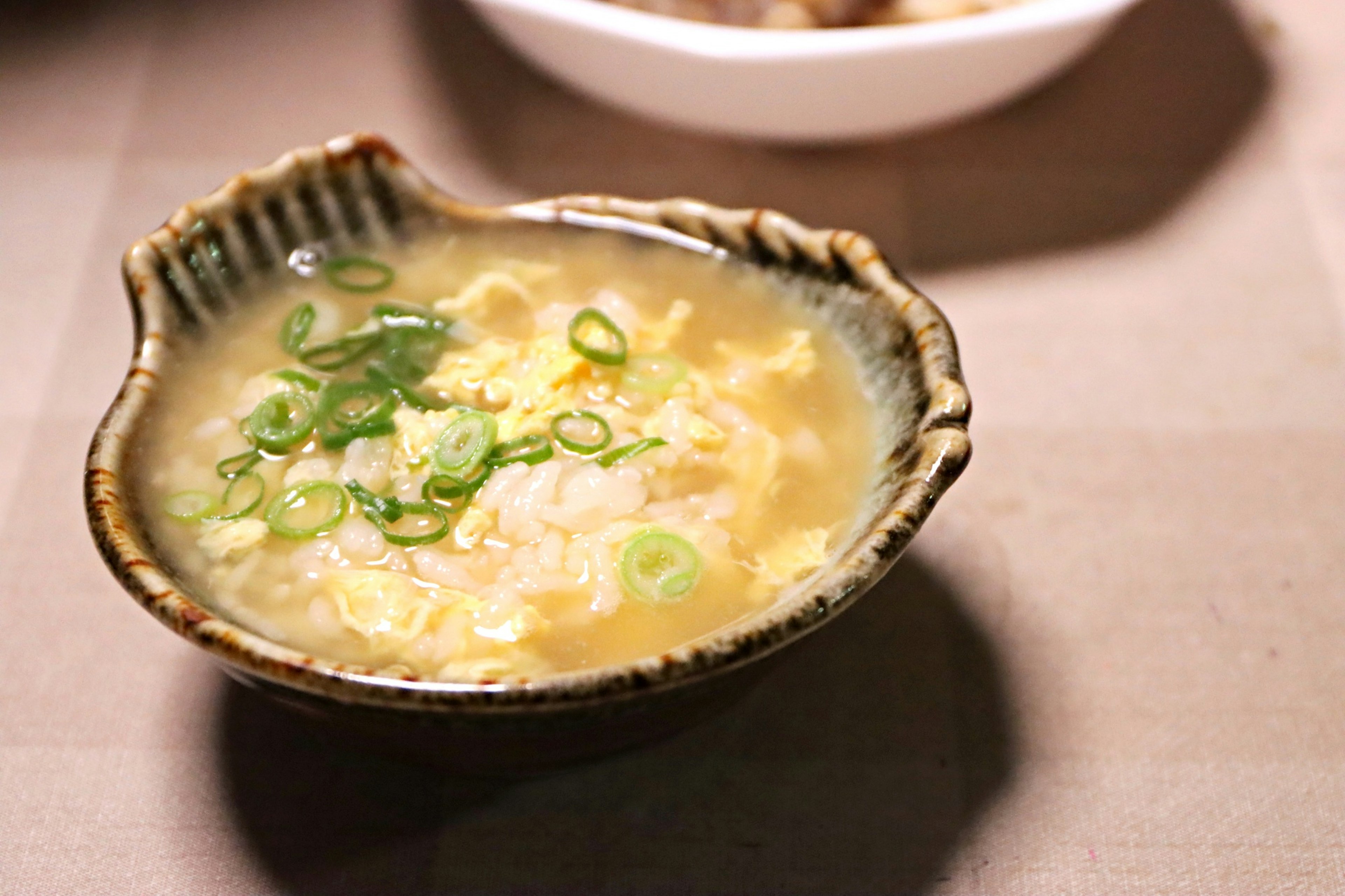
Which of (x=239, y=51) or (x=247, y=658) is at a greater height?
(x=247, y=658)

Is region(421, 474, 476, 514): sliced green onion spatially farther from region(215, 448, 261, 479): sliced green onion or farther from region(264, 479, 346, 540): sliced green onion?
region(215, 448, 261, 479): sliced green onion

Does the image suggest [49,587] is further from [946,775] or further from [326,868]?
[946,775]

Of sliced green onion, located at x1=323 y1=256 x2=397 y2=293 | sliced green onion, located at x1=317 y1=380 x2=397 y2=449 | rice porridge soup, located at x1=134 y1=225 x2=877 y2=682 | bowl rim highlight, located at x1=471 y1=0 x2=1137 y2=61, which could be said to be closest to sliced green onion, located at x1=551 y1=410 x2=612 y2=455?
rice porridge soup, located at x1=134 y1=225 x2=877 y2=682

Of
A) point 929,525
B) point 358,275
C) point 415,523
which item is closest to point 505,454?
point 415,523

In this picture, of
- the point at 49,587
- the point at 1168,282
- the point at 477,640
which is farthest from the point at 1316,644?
the point at 49,587

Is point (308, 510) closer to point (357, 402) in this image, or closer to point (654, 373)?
point (357, 402)

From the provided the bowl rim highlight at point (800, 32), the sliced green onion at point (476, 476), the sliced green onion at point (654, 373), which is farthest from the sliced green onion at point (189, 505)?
the bowl rim highlight at point (800, 32)
